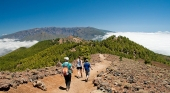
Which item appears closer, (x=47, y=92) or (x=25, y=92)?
(x=25, y=92)

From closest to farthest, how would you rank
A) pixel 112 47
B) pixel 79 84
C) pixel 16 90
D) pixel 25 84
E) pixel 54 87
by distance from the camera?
1. pixel 16 90
2. pixel 25 84
3. pixel 54 87
4. pixel 79 84
5. pixel 112 47

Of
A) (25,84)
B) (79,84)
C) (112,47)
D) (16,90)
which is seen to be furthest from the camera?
(112,47)

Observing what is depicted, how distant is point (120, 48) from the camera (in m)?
120

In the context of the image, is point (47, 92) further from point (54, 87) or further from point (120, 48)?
point (120, 48)

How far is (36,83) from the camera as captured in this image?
72.9ft

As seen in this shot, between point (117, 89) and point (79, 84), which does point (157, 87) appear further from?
point (79, 84)

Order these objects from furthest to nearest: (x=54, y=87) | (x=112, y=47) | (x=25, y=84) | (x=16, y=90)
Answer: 1. (x=112, y=47)
2. (x=54, y=87)
3. (x=25, y=84)
4. (x=16, y=90)

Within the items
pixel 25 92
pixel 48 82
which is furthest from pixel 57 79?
pixel 25 92

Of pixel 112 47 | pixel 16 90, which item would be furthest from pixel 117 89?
pixel 112 47

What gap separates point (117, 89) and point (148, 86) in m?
3.73

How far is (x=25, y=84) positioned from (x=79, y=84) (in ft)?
26.5

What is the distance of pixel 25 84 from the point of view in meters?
21.6

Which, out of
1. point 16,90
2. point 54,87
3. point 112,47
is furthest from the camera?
point 112,47

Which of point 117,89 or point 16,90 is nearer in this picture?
point 16,90
